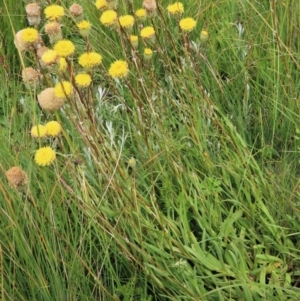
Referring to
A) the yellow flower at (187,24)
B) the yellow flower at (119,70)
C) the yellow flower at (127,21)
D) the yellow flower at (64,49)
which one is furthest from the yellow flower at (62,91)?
the yellow flower at (187,24)

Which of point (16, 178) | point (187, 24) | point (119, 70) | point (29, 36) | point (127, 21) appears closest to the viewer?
point (16, 178)

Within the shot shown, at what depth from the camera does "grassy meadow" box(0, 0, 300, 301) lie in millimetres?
1304

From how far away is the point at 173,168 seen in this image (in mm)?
1549

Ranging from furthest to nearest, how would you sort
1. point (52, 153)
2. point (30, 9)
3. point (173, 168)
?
point (173, 168), point (30, 9), point (52, 153)

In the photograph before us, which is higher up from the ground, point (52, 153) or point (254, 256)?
point (52, 153)

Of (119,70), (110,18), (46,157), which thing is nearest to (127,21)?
(110,18)

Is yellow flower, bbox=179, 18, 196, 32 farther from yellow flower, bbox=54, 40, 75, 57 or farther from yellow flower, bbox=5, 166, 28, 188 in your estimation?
yellow flower, bbox=5, 166, 28, 188

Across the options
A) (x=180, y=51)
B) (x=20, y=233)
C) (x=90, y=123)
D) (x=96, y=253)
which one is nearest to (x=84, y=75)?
(x=90, y=123)

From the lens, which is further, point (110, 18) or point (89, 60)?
point (110, 18)

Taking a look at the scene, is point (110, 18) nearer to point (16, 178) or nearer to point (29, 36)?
point (29, 36)

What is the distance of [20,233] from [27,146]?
1.19 ft

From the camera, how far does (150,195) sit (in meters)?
1.38

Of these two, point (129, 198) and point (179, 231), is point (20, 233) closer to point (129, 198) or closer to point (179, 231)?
point (129, 198)

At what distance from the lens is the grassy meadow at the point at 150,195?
1.30 m
